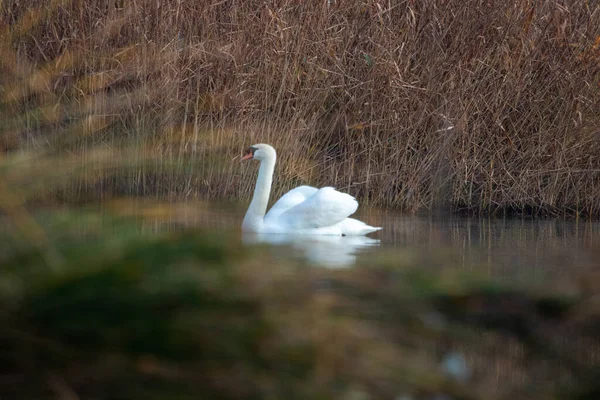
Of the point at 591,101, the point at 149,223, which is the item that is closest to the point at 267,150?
the point at 591,101

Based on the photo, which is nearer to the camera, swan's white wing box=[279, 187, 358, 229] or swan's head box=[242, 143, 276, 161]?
swan's white wing box=[279, 187, 358, 229]

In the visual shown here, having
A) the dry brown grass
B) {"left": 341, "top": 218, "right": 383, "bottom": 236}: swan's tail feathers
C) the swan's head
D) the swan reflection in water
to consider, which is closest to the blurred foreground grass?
the swan reflection in water

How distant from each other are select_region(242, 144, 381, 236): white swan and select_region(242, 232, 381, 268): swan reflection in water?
6 centimetres

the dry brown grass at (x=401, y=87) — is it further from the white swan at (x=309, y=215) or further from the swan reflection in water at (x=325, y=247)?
the swan reflection in water at (x=325, y=247)

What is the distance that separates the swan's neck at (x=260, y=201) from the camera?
6.07 metres

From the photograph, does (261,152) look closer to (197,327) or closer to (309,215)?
(309,215)

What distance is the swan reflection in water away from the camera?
204cm

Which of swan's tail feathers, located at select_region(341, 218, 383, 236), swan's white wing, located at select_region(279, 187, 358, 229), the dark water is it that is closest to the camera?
the dark water

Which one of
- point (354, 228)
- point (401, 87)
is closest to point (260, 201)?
point (354, 228)

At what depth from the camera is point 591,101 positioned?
26.4 feet

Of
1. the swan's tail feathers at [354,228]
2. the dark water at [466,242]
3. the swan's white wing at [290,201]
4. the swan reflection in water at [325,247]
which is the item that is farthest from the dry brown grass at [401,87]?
the swan reflection in water at [325,247]

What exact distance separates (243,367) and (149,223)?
2.12 ft

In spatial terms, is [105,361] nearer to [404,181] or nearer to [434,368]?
[434,368]

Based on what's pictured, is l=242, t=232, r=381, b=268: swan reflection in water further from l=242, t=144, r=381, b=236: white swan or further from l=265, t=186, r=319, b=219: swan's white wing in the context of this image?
l=265, t=186, r=319, b=219: swan's white wing
